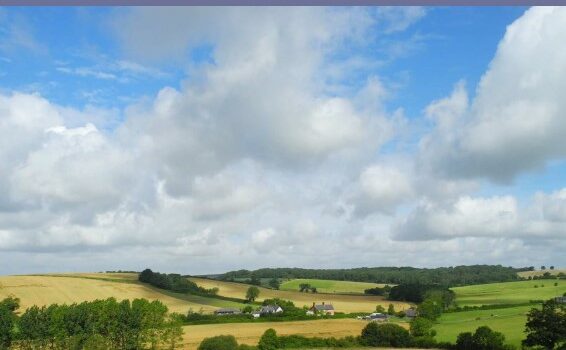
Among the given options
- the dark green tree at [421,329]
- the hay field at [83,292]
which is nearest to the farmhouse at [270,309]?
the hay field at [83,292]

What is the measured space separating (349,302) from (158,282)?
41.1 meters

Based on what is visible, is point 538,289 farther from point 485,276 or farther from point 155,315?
point 155,315

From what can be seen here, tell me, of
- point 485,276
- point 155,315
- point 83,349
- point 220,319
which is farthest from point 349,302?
point 485,276

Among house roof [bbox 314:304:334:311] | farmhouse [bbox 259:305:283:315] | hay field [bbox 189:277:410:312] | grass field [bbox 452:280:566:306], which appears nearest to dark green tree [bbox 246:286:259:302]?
hay field [bbox 189:277:410:312]

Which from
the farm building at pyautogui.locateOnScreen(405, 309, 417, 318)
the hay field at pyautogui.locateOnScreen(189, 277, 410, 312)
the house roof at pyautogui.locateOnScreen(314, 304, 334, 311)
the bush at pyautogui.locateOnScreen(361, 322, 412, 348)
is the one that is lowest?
the bush at pyautogui.locateOnScreen(361, 322, 412, 348)

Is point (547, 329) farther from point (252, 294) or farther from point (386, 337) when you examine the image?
point (252, 294)

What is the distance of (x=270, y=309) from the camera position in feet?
334

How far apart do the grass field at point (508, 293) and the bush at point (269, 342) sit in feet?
177

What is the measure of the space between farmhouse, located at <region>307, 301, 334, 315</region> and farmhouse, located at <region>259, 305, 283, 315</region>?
5.55 metres

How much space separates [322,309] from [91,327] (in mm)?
52759

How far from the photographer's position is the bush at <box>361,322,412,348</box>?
72.5 m

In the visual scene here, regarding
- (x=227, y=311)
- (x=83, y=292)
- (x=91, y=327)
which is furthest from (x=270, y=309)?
(x=91, y=327)

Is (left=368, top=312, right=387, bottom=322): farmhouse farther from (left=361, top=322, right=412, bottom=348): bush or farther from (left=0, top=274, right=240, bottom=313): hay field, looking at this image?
(left=0, top=274, right=240, bottom=313): hay field

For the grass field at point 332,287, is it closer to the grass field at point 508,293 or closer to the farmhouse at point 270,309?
the grass field at point 508,293
